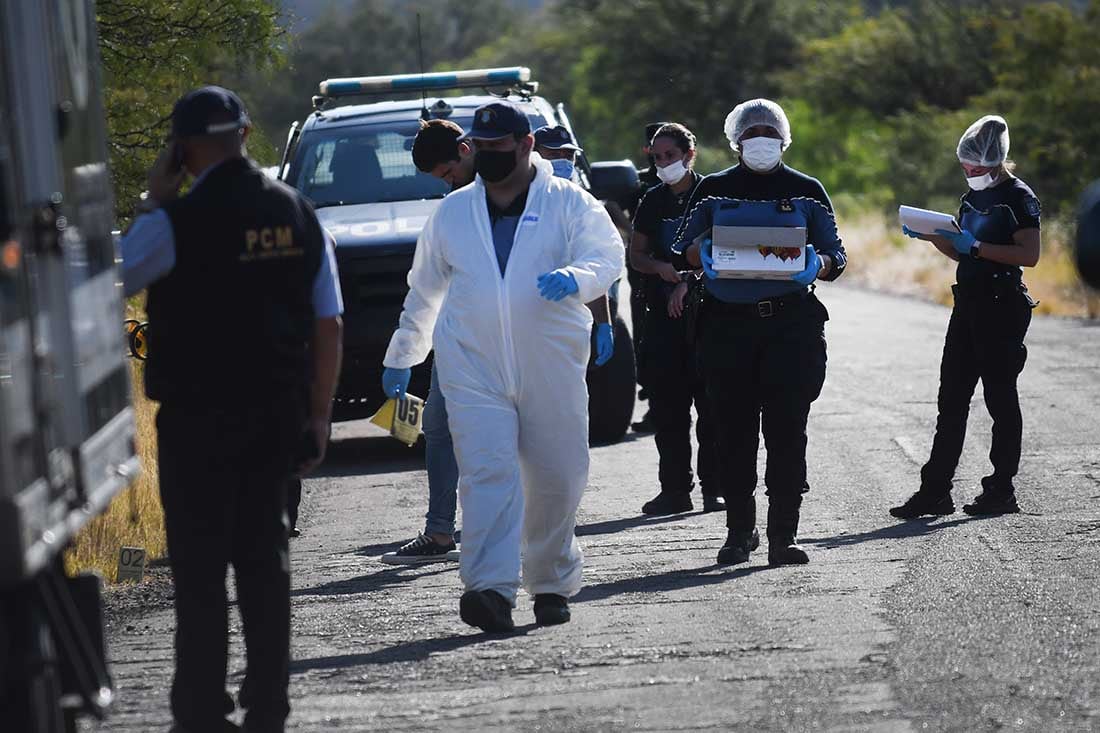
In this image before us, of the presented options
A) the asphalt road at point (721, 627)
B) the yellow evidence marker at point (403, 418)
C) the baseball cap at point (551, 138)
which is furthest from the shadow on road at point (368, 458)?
the yellow evidence marker at point (403, 418)

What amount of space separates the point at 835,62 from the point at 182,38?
35921 millimetres

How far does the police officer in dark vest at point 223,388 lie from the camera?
5.63 metres

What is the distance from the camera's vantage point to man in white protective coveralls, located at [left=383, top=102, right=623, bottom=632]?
7.35 meters

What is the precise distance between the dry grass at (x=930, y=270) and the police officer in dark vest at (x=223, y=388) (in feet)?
52.4

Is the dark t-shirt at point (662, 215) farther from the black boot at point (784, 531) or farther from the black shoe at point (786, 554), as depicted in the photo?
the black shoe at point (786, 554)

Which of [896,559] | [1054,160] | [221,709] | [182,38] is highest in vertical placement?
[182,38]

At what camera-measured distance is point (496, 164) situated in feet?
24.7

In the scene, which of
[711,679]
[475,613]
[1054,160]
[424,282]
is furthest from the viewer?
[1054,160]

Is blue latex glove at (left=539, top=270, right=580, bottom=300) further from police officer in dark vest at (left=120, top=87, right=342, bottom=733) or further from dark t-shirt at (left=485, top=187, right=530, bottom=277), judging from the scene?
police officer in dark vest at (left=120, top=87, right=342, bottom=733)

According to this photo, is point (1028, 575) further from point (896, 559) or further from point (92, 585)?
point (92, 585)

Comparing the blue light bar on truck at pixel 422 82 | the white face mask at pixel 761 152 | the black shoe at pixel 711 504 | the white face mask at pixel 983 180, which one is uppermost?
the white face mask at pixel 761 152

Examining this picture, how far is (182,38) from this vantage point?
461 inches

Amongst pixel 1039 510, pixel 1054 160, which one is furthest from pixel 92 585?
pixel 1054 160

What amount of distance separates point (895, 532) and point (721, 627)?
228cm
